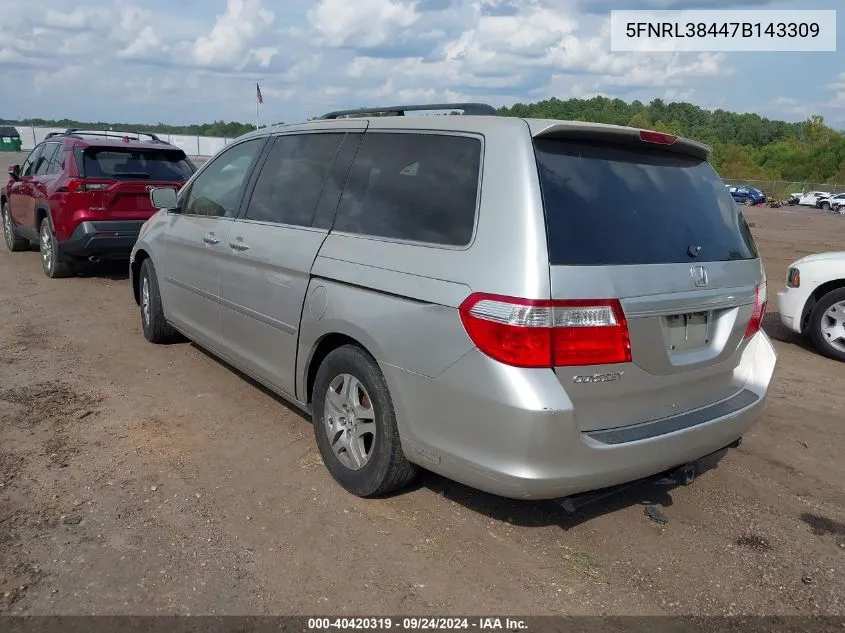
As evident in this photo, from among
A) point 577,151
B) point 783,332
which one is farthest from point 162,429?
point 783,332

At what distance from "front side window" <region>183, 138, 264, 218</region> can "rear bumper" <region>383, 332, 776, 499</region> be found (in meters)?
2.23

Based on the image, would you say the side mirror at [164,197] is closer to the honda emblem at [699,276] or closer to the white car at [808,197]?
the honda emblem at [699,276]

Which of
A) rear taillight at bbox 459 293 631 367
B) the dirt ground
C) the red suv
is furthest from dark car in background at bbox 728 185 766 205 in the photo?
rear taillight at bbox 459 293 631 367

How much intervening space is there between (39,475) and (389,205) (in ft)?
7.68

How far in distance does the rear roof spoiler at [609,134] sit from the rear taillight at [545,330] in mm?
779

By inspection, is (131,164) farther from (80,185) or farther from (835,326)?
(835,326)

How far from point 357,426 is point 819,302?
17.8ft

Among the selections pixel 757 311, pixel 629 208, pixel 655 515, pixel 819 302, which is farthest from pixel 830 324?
pixel 629 208

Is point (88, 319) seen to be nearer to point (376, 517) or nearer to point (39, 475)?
point (39, 475)

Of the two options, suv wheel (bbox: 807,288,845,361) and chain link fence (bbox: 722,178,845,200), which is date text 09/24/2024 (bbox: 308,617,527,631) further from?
chain link fence (bbox: 722,178,845,200)

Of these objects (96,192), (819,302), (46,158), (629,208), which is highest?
(46,158)

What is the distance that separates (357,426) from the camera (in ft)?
11.5

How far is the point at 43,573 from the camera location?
2869mm

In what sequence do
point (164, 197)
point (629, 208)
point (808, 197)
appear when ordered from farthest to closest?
point (808, 197)
point (164, 197)
point (629, 208)
